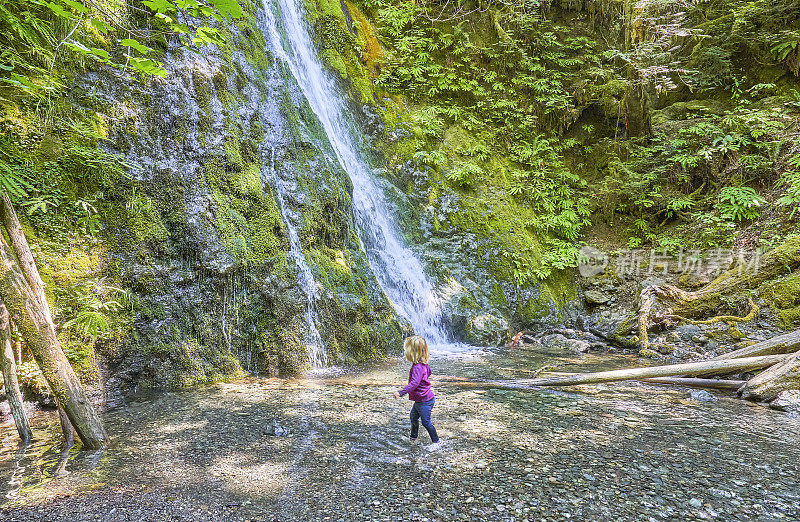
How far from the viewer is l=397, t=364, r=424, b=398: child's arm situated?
12.8ft

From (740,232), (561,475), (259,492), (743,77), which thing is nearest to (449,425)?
(561,475)

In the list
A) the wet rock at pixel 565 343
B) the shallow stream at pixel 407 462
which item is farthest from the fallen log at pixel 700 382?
the wet rock at pixel 565 343

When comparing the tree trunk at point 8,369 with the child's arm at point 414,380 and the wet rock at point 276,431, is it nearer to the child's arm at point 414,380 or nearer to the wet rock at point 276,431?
the wet rock at point 276,431

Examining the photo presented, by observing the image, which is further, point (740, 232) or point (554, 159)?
point (554, 159)

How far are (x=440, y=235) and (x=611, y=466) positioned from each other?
8864 mm

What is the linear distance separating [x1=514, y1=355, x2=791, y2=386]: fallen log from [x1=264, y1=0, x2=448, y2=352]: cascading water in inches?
157

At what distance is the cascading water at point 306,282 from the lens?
23.4 feet

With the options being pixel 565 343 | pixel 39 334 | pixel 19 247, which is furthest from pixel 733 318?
pixel 19 247

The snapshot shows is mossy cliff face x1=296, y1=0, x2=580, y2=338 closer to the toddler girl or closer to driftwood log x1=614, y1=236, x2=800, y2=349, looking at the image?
driftwood log x1=614, y1=236, x2=800, y2=349

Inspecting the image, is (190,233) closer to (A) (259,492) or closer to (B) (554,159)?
(A) (259,492)

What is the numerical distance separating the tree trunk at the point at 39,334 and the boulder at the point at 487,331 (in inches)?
323

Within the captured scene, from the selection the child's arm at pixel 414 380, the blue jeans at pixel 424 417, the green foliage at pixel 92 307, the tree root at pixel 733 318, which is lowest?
the blue jeans at pixel 424 417

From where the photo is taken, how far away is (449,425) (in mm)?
4426

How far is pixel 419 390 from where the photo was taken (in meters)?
3.91
